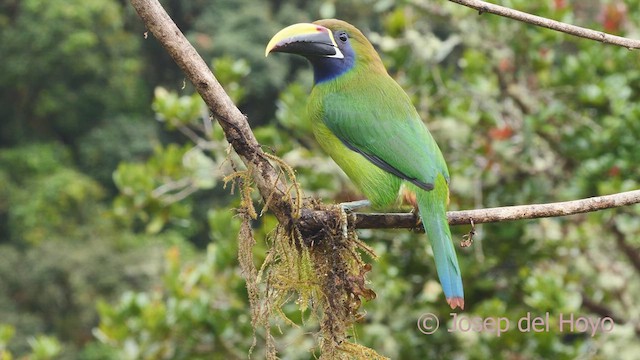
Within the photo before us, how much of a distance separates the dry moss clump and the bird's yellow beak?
1.13 feet

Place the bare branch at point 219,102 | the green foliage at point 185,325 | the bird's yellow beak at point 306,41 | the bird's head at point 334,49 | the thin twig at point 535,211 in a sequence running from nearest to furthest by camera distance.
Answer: the bare branch at point 219,102, the thin twig at point 535,211, the bird's yellow beak at point 306,41, the bird's head at point 334,49, the green foliage at point 185,325

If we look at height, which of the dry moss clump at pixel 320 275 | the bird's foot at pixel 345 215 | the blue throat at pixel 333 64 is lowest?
the dry moss clump at pixel 320 275

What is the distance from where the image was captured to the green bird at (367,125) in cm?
186

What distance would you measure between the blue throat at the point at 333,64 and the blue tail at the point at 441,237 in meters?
0.34

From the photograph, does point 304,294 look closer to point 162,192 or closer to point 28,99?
point 162,192

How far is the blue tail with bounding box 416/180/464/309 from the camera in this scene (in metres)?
1.65

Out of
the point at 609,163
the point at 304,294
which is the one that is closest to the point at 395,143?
the point at 304,294

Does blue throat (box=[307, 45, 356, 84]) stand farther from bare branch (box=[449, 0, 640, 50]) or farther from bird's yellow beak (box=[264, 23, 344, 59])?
bare branch (box=[449, 0, 640, 50])

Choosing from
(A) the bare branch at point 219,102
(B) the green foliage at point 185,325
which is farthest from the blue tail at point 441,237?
(B) the green foliage at point 185,325

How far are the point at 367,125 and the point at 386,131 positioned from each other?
0.14 ft

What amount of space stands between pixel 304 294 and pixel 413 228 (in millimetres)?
284

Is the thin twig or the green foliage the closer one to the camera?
the thin twig

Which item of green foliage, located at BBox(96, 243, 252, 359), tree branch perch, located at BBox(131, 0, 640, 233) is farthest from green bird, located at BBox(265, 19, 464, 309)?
green foliage, located at BBox(96, 243, 252, 359)

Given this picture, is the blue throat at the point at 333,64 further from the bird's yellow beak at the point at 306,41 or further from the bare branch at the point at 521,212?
the bare branch at the point at 521,212
